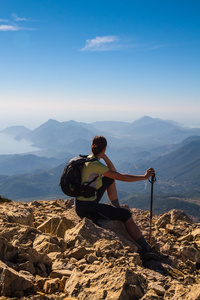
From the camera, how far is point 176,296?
390 centimetres

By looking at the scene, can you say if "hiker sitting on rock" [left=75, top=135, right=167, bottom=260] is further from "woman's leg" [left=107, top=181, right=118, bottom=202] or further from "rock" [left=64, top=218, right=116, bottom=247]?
"woman's leg" [left=107, top=181, right=118, bottom=202]

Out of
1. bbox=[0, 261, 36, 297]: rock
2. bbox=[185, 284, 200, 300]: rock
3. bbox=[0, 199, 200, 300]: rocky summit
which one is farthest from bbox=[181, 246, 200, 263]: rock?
bbox=[0, 261, 36, 297]: rock

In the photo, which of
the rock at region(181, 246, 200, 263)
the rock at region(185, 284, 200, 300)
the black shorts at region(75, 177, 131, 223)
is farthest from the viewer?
the rock at region(181, 246, 200, 263)

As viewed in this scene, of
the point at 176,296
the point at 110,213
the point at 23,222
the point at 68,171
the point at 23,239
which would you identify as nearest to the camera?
the point at 176,296

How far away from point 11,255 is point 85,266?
4.61ft

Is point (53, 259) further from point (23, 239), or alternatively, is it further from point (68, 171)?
point (68, 171)

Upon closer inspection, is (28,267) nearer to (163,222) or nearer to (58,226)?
(58,226)

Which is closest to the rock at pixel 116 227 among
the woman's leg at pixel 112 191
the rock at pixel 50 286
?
the woman's leg at pixel 112 191

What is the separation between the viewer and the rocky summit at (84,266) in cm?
393

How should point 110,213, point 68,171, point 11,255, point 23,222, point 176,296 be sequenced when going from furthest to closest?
1. point 23,222
2. point 110,213
3. point 68,171
4. point 11,255
5. point 176,296

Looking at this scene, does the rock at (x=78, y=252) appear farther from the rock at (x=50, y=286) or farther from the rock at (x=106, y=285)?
the rock at (x=50, y=286)

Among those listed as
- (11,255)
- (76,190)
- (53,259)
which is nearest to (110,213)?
(76,190)

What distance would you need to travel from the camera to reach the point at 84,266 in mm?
5035

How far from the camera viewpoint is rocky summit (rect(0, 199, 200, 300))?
12.9ft
